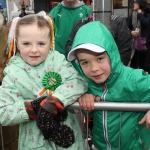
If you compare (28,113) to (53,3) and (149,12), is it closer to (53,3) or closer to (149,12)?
(149,12)

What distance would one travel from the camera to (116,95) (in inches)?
79.5

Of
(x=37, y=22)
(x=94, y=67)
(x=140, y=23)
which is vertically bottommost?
(x=140, y=23)

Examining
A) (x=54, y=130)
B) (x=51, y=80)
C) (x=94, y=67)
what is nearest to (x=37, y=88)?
(x=51, y=80)

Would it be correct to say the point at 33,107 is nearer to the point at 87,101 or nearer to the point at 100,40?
the point at 87,101

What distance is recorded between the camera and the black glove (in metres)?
1.82

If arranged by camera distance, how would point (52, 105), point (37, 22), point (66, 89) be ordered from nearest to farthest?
point (52, 105)
point (66, 89)
point (37, 22)

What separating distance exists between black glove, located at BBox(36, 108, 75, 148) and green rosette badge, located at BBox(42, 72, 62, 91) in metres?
0.23

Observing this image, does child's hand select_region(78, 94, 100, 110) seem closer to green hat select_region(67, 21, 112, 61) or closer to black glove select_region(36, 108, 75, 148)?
black glove select_region(36, 108, 75, 148)

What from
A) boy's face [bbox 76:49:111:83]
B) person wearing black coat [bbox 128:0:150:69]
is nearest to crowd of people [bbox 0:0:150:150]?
boy's face [bbox 76:49:111:83]

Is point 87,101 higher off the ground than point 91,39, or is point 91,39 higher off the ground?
point 91,39

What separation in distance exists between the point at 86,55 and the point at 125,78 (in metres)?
0.33

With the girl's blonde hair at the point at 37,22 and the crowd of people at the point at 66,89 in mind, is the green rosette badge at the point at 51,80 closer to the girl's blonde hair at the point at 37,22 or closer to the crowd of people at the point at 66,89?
the crowd of people at the point at 66,89

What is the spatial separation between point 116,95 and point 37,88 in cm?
58

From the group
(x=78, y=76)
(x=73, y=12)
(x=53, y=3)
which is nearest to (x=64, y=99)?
(x=78, y=76)
